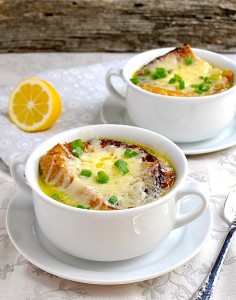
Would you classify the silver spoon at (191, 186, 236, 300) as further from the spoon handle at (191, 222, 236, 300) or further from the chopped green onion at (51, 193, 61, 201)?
the chopped green onion at (51, 193, 61, 201)

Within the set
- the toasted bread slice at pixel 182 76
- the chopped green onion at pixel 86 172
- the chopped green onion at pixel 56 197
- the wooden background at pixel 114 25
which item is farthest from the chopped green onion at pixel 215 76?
the chopped green onion at pixel 56 197

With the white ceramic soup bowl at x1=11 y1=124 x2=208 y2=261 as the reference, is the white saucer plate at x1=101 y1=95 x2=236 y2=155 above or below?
below

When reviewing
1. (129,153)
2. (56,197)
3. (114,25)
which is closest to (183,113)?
(129,153)

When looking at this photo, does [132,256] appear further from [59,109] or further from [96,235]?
[59,109]

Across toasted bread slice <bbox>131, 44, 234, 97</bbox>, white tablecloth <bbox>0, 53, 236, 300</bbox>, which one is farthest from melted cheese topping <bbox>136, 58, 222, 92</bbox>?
white tablecloth <bbox>0, 53, 236, 300</bbox>

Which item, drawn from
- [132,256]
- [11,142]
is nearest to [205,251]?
[132,256]
